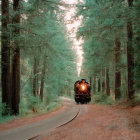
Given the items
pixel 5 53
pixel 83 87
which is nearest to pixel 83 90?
pixel 83 87

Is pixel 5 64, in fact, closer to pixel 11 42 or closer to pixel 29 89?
pixel 11 42

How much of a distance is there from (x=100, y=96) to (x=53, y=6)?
1288 cm

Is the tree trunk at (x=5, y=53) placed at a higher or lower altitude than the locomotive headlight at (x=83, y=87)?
higher

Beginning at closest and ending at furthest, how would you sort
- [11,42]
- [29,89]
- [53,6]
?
[11,42], [53,6], [29,89]

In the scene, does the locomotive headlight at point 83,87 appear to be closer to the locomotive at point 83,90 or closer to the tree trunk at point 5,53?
the locomotive at point 83,90

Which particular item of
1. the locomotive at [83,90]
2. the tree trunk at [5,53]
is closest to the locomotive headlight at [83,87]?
the locomotive at [83,90]

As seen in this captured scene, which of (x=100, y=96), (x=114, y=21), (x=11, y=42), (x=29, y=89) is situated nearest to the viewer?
(x=11, y=42)

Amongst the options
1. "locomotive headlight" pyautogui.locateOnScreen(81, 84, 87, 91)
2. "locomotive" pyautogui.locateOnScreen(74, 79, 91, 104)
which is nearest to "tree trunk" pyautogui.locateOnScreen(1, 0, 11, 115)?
"locomotive" pyautogui.locateOnScreen(74, 79, 91, 104)

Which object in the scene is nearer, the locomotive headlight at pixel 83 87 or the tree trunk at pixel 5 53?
the tree trunk at pixel 5 53

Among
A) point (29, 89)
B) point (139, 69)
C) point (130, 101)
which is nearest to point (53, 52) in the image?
point (139, 69)

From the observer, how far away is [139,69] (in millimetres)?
11148

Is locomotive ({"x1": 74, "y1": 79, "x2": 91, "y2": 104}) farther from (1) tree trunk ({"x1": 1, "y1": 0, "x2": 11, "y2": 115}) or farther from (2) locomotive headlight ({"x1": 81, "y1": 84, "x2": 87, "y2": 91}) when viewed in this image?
(1) tree trunk ({"x1": 1, "y1": 0, "x2": 11, "y2": 115})

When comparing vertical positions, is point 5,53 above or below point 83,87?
above

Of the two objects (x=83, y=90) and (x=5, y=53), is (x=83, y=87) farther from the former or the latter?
(x=5, y=53)
